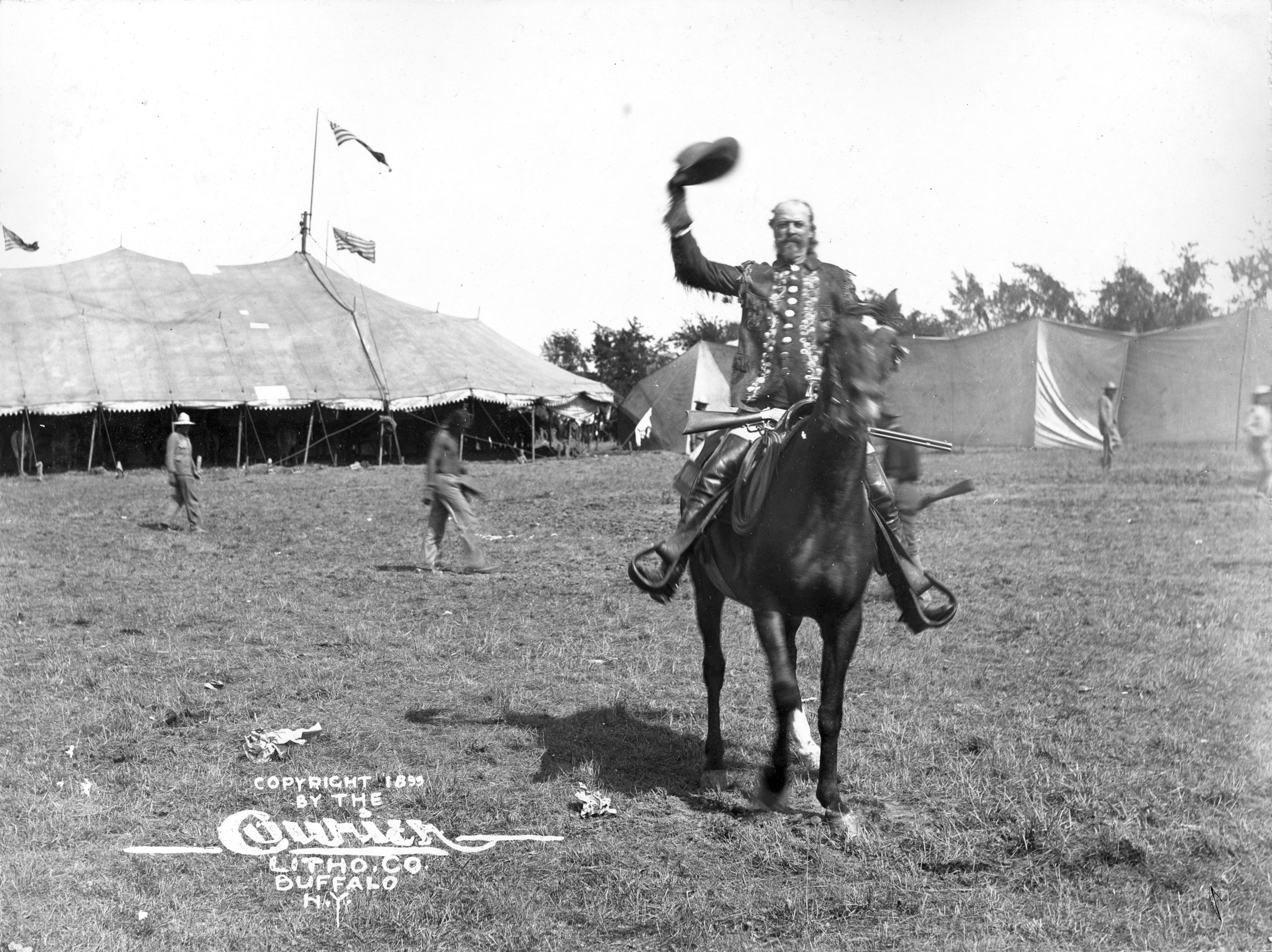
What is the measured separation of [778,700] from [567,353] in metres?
48.8

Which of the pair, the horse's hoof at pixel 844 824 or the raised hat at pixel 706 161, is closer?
the horse's hoof at pixel 844 824

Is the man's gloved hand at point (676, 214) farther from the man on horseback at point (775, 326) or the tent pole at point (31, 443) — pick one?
the tent pole at point (31, 443)

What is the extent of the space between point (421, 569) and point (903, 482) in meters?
6.12

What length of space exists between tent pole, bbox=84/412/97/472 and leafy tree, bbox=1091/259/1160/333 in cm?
2966

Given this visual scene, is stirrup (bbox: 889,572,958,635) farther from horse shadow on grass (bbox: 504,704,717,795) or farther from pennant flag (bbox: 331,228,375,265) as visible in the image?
pennant flag (bbox: 331,228,375,265)

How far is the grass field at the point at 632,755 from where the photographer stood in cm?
451

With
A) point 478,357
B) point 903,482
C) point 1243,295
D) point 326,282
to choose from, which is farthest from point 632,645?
point 326,282

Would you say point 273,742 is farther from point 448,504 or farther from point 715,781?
point 448,504

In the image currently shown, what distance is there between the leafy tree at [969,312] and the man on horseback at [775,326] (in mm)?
27412

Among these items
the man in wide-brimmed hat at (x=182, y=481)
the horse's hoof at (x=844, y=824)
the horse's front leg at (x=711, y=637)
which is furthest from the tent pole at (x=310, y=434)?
the horse's hoof at (x=844, y=824)

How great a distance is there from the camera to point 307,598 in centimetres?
1158

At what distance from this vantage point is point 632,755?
21.9ft

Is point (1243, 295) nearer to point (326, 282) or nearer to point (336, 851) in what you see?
point (336, 851)

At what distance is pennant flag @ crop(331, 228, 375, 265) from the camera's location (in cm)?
3812
